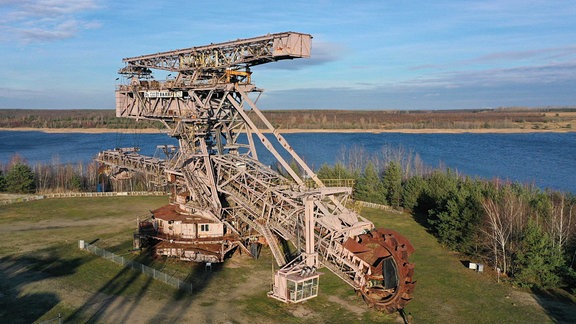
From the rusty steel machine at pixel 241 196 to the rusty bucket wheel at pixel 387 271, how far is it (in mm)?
62

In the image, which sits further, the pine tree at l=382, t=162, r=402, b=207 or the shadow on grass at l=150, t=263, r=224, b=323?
the pine tree at l=382, t=162, r=402, b=207

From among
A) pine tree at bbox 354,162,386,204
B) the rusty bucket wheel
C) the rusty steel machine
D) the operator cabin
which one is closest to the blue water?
pine tree at bbox 354,162,386,204

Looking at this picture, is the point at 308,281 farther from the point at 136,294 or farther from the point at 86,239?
the point at 86,239

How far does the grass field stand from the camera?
25.4 m

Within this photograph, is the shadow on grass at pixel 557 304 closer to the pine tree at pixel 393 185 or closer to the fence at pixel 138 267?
the fence at pixel 138 267

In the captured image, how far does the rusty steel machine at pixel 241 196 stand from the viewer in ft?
88.3

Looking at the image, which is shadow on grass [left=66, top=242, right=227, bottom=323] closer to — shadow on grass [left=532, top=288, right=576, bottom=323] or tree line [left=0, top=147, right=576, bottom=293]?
tree line [left=0, top=147, right=576, bottom=293]

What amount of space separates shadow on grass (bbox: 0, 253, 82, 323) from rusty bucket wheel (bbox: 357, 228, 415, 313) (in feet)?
60.9

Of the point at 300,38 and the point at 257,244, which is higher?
the point at 300,38

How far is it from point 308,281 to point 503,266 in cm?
1690

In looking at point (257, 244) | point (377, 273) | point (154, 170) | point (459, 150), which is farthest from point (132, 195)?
point (459, 150)

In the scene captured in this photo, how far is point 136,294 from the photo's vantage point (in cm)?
2788

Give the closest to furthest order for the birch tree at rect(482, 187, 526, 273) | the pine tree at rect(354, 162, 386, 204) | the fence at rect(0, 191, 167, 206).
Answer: the birch tree at rect(482, 187, 526, 273) < the fence at rect(0, 191, 167, 206) < the pine tree at rect(354, 162, 386, 204)

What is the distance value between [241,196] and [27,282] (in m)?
15.6
